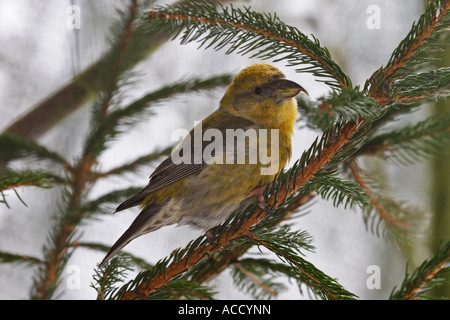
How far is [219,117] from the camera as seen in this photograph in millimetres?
1596

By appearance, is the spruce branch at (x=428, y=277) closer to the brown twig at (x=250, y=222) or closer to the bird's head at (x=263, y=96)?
A: the brown twig at (x=250, y=222)

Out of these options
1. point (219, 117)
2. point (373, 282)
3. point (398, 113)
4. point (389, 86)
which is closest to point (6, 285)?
point (219, 117)

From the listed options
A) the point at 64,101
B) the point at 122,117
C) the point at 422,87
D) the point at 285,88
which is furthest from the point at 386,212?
the point at 64,101

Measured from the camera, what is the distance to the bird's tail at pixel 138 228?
1.15 m

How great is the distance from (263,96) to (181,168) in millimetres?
349

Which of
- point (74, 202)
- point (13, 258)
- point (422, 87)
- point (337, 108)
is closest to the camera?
point (337, 108)

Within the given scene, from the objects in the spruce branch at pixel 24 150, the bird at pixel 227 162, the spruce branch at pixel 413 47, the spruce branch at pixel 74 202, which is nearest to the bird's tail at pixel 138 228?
the bird at pixel 227 162

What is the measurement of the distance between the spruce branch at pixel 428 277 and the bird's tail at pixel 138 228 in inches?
24.5

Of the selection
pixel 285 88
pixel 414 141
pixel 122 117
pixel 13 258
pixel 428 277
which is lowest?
pixel 428 277

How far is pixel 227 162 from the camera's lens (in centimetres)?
139

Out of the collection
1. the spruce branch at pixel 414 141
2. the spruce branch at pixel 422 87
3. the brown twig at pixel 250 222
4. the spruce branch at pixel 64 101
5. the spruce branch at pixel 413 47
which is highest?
the spruce branch at pixel 64 101

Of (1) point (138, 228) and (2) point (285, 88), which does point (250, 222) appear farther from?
(2) point (285, 88)
